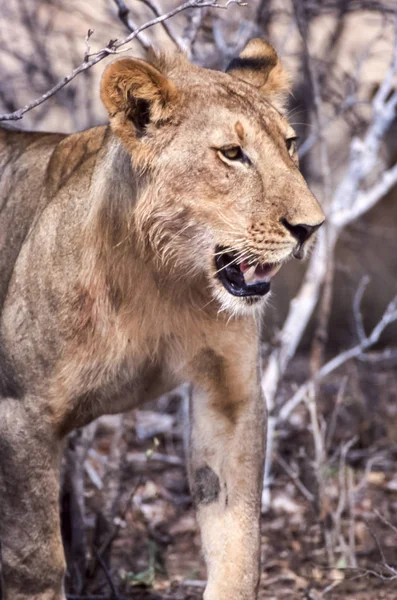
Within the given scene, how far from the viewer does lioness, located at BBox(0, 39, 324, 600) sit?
2.92m

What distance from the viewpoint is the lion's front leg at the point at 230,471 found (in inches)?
127

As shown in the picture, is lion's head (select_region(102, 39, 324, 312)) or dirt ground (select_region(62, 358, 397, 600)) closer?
lion's head (select_region(102, 39, 324, 312))

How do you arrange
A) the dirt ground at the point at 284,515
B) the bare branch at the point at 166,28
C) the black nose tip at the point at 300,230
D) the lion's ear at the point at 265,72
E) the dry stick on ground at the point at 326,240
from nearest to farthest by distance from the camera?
the black nose tip at the point at 300,230 → the lion's ear at the point at 265,72 → the bare branch at the point at 166,28 → the dirt ground at the point at 284,515 → the dry stick on ground at the point at 326,240

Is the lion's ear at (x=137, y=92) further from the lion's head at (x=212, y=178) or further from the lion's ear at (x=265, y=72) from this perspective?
the lion's ear at (x=265, y=72)

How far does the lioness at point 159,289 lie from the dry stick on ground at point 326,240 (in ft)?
5.41

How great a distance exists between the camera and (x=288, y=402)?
526cm

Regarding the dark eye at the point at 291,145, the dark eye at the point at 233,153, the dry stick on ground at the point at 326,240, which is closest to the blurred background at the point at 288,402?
the dry stick on ground at the point at 326,240

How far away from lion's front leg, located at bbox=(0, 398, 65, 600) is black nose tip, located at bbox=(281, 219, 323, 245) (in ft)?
3.11

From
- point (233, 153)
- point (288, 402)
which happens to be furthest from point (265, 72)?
point (288, 402)

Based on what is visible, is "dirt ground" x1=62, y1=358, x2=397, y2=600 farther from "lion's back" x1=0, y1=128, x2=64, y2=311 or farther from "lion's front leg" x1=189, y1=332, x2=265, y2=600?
"lion's back" x1=0, y1=128, x2=64, y2=311

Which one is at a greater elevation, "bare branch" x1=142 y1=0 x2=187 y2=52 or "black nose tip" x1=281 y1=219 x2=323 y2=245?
"bare branch" x1=142 y1=0 x2=187 y2=52

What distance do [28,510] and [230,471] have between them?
0.61 m

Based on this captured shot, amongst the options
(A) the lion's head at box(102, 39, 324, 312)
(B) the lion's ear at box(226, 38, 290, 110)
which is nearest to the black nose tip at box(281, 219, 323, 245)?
(A) the lion's head at box(102, 39, 324, 312)

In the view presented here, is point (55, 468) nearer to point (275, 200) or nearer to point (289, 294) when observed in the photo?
point (275, 200)
